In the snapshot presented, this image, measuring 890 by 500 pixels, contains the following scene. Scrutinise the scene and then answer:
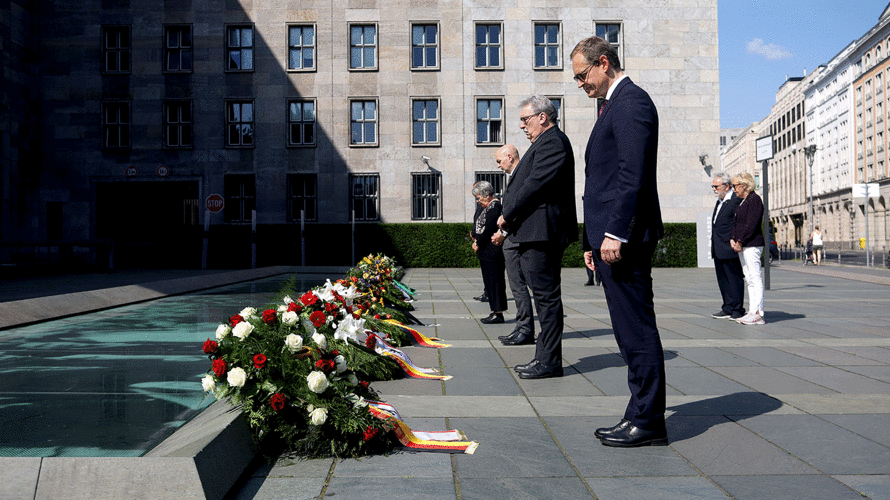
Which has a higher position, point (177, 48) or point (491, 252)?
point (177, 48)

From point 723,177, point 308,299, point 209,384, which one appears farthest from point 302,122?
point 209,384

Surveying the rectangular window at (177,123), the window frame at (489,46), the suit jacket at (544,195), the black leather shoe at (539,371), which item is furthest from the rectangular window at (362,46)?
the black leather shoe at (539,371)

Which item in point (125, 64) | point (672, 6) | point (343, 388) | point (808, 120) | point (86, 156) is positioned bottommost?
point (343, 388)

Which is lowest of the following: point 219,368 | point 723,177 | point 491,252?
point 219,368

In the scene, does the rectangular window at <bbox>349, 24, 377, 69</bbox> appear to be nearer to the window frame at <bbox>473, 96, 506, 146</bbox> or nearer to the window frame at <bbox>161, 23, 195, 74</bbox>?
the window frame at <bbox>473, 96, 506, 146</bbox>

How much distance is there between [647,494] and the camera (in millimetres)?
3055

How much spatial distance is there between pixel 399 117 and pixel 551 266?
25.3 metres

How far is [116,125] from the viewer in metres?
30.6

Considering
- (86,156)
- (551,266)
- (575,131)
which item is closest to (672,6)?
(575,131)

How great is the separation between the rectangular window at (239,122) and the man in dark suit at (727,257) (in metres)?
24.2

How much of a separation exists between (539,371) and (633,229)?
84.6 inches

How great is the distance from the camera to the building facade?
99.3 feet

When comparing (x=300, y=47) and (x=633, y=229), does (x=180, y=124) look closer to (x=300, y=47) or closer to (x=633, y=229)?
(x=300, y=47)

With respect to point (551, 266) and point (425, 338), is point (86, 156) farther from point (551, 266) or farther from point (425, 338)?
point (551, 266)
